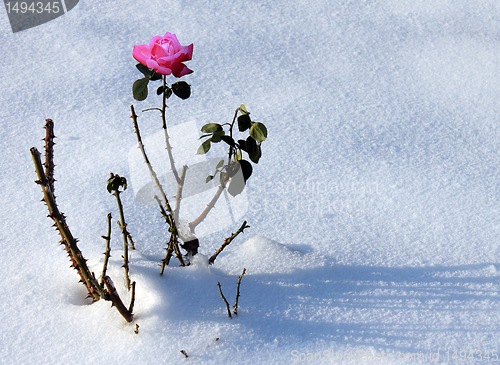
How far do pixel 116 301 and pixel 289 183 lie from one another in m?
0.82

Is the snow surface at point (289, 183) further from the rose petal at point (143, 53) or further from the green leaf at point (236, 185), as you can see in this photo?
the rose petal at point (143, 53)

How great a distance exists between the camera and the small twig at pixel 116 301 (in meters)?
0.88

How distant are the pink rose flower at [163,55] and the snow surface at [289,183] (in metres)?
0.49

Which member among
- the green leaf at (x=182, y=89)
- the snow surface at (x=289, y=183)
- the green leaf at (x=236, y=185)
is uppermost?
the green leaf at (x=182, y=89)

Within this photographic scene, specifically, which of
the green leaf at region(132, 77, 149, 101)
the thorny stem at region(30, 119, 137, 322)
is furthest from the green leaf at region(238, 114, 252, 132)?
the thorny stem at region(30, 119, 137, 322)

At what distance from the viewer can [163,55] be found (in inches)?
36.5

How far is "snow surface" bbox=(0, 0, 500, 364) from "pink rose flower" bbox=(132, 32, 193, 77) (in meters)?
0.49

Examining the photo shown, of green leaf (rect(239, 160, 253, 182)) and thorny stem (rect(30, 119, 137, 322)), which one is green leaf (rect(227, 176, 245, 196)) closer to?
green leaf (rect(239, 160, 253, 182))

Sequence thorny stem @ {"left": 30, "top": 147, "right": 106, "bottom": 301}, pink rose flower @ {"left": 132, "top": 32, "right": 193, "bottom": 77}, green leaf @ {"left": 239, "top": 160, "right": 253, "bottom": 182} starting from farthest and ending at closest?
green leaf @ {"left": 239, "top": 160, "right": 253, "bottom": 182}
pink rose flower @ {"left": 132, "top": 32, "right": 193, "bottom": 77}
thorny stem @ {"left": 30, "top": 147, "right": 106, "bottom": 301}

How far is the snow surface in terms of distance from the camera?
3.28ft

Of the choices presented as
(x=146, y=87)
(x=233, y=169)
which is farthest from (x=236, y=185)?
(x=146, y=87)

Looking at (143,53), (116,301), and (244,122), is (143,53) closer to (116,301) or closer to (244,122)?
(244,122)

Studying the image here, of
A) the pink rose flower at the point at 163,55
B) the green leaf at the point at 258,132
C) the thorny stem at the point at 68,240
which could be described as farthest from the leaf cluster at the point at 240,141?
the thorny stem at the point at 68,240

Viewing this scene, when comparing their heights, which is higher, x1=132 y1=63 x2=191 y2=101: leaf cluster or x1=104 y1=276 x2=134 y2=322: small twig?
x1=132 y1=63 x2=191 y2=101: leaf cluster
